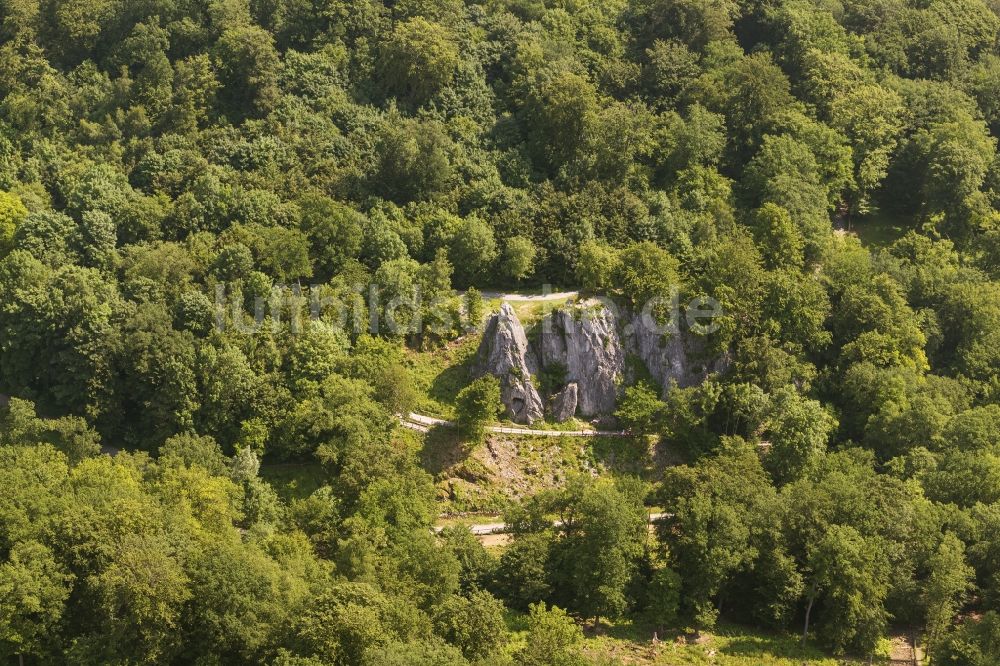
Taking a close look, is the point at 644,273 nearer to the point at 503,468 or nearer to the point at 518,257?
the point at 518,257

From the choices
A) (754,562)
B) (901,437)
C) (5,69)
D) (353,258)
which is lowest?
(754,562)

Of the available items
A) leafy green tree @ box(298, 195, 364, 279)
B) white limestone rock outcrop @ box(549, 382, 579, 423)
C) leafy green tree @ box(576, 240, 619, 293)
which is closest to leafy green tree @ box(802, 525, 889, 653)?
white limestone rock outcrop @ box(549, 382, 579, 423)

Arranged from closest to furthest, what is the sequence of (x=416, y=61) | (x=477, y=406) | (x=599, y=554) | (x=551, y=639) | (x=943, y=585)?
(x=551, y=639) < (x=943, y=585) < (x=599, y=554) < (x=477, y=406) < (x=416, y=61)

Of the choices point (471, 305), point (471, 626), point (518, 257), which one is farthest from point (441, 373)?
point (471, 626)

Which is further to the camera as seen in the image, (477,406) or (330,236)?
(330,236)

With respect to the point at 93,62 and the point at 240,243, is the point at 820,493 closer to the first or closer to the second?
the point at 240,243

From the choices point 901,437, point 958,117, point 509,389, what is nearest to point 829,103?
point 958,117

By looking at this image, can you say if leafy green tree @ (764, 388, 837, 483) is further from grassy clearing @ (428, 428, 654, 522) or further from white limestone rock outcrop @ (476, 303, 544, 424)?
white limestone rock outcrop @ (476, 303, 544, 424)
